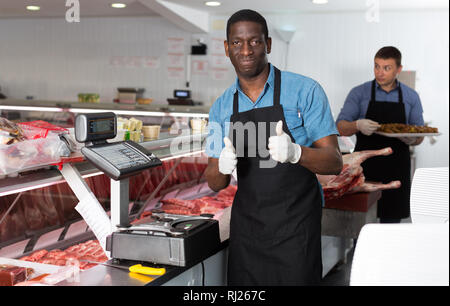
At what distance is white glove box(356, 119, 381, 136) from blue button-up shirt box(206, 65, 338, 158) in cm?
190

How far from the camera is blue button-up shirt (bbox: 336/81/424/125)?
155 inches

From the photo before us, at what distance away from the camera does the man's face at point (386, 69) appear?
3.70 m

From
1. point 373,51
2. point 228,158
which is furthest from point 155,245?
point 373,51

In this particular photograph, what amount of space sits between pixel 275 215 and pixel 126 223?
0.54 meters

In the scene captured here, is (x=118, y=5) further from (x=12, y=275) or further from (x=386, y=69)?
(x=12, y=275)

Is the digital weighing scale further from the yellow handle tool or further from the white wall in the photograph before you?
the white wall

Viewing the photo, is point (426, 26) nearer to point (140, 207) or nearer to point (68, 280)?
point (140, 207)

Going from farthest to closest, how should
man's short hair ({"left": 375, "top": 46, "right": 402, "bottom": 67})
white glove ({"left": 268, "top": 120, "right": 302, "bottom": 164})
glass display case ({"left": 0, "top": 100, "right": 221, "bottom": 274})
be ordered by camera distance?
man's short hair ({"left": 375, "top": 46, "right": 402, "bottom": 67}) < glass display case ({"left": 0, "top": 100, "right": 221, "bottom": 274}) < white glove ({"left": 268, "top": 120, "right": 302, "bottom": 164})

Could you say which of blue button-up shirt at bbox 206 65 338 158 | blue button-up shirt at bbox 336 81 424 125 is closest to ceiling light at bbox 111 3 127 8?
blue button-up shirt at bbox 336 81 424 125

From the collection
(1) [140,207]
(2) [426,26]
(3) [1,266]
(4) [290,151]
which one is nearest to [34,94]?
(2) [426,26]

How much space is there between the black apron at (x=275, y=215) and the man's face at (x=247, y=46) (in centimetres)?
11

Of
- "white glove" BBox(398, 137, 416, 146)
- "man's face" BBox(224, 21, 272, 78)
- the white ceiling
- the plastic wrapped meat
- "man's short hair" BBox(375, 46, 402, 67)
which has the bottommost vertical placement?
the plastic wrapped meat

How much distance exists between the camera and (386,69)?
3.73m

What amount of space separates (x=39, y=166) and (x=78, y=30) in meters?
8.11
